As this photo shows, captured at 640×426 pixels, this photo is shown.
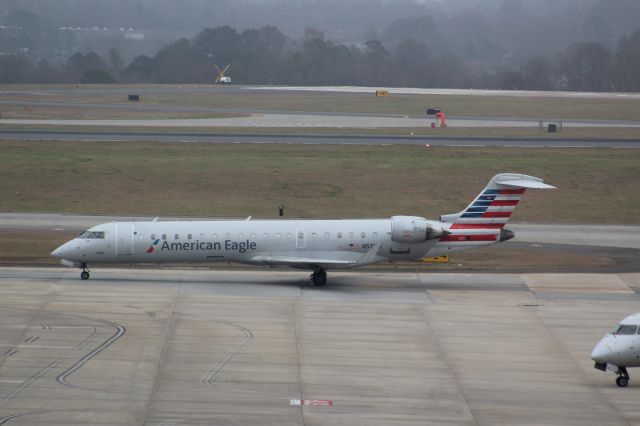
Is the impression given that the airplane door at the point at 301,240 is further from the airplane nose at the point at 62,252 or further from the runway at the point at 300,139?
the runway at the point at 300,139

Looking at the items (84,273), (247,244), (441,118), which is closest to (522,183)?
(247,244)

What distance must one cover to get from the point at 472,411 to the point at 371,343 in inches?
292

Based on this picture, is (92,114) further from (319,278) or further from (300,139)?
(319,278)

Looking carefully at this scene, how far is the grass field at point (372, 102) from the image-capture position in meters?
122

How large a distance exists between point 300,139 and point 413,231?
1842 inches

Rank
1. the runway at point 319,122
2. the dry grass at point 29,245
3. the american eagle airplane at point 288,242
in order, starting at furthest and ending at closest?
the runway at point 319,122 → the dry grass at point 29,245 → the american eagle airplane at point 288,242

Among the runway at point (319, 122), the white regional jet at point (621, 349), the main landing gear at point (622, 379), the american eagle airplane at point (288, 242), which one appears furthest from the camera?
the runway at point (319, 122)

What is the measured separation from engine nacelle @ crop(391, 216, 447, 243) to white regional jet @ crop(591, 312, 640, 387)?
1418 cm

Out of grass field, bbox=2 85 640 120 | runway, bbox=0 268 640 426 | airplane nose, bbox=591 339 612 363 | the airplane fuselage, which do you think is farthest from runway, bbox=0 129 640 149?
airplane nose, bbox=591 339 612 363

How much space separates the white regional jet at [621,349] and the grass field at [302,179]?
33266 mm

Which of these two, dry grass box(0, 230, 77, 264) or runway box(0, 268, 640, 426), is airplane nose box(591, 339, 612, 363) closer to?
runway box(0, 268, 640, 426)

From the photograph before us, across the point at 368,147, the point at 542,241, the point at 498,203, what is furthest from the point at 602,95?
the point at 498,203

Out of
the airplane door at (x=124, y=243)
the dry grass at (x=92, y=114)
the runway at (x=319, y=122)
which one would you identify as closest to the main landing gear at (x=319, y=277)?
the airplane door at (x=124, y=243)

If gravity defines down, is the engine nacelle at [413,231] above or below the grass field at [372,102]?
below
